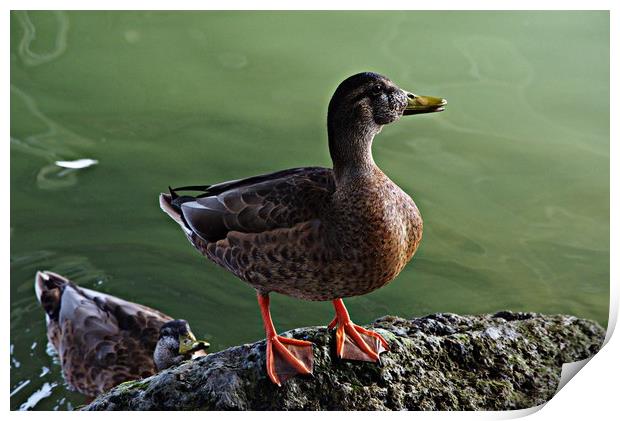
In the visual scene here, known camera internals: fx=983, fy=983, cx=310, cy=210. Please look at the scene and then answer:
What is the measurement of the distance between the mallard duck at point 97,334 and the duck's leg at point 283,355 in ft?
3.57

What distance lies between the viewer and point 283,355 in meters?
3.20

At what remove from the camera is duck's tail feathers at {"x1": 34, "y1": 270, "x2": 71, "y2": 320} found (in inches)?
166

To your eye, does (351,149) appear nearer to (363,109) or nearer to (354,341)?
(363,109)

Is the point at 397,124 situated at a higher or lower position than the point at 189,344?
higher

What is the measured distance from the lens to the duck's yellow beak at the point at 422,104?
2980 mm

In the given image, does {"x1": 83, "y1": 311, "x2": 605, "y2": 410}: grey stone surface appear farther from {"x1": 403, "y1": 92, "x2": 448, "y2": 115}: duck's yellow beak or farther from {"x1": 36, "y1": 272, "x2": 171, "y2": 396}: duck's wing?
{"x1": 36, "y1": 272, "x2": 171, "y2": 396}: duck's wing

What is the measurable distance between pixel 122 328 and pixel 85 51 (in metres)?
1.41

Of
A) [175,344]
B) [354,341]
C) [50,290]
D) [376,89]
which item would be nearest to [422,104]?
[376,89]

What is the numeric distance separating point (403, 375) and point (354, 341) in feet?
0.65

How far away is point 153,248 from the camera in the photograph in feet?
13.0

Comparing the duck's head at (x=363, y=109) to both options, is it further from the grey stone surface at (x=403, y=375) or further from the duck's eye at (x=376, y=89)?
the grey stone surface at (x=403, y=375)

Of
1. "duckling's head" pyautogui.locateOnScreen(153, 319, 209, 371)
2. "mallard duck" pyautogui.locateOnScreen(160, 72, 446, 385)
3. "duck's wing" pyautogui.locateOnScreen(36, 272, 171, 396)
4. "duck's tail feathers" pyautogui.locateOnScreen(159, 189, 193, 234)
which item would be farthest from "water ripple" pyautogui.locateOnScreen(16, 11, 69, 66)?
"duckling's head" pyautogui.locateOnScreen(153, 319, 209, 371)
